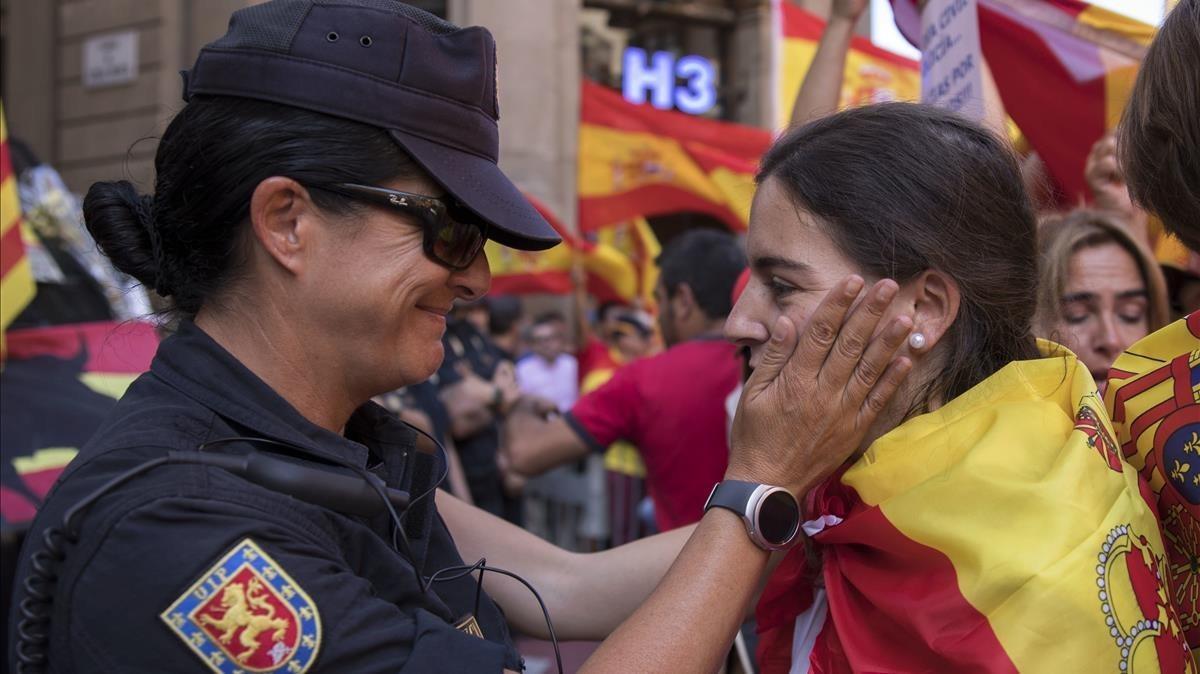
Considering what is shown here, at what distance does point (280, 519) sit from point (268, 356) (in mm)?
341

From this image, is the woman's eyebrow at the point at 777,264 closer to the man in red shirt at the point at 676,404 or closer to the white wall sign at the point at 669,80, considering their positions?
the man in red shirt at the point at 676,404

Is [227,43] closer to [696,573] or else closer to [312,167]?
[312,167]

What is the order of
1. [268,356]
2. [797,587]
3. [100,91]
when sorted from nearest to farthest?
[268,356]
[797,587]
[100,91]

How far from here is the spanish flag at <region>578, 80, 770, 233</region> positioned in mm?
7945

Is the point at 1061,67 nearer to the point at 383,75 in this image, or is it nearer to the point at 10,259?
the point at 383,75

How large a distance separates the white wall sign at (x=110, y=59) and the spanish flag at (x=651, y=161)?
6.56 metres

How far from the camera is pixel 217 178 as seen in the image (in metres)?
1.68

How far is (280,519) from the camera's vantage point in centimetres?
147

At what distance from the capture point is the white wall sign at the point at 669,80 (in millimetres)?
18859

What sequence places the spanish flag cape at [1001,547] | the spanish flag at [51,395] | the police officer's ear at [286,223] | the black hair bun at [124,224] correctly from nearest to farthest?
the spanish flag cape at [1001,547] < the police officer's ear at [286,223] < the black hair bun at [124,224] < the spanish flag at [51,395]

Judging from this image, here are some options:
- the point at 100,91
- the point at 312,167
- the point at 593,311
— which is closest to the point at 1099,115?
the point at 312,167

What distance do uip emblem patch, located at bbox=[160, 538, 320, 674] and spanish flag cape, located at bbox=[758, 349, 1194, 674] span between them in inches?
31.4

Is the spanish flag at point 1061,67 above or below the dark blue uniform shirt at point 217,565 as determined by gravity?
above

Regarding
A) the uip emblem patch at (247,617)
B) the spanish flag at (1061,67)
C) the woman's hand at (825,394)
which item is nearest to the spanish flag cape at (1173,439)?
the woman's hand at (825,394)
